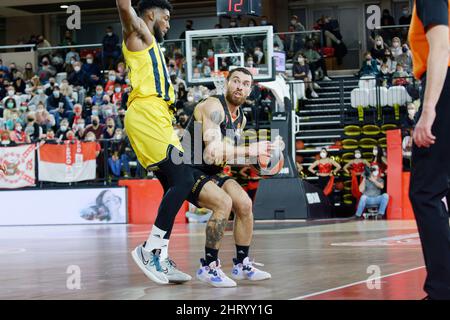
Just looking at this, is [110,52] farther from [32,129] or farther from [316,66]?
[316,66]

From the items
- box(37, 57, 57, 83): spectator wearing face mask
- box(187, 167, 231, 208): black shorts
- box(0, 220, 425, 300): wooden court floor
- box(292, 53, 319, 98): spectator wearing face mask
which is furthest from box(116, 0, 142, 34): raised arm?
box(37, 57, 57, 83): spectator wearing face mask

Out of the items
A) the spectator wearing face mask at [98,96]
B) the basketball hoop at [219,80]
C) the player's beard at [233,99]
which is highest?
the spectator wearing face mask at [98,96]

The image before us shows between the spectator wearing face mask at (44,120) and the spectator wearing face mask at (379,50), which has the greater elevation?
the spectator wearing face mask at (379,50)

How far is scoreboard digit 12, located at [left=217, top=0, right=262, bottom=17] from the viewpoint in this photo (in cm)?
1888

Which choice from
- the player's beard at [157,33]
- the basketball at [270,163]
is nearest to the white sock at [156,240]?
the basketball at [270,163]

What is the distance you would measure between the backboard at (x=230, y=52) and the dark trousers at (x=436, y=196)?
1576 centimetres


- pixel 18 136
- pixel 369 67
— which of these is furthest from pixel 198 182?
pixel 369 67

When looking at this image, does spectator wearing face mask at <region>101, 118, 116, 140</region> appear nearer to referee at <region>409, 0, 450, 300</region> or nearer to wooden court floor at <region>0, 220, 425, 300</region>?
wooden court floor at <region>0, 220, 425, 300</region>

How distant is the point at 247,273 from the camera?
7.97 m

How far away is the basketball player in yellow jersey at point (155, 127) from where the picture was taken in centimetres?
765

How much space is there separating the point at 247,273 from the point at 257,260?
7.40 ft

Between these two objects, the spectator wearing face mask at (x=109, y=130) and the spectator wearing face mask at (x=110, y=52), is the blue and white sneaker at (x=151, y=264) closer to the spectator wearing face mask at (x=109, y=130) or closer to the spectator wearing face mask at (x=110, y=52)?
the spectator wearing face mask at (x=109, y=130)
